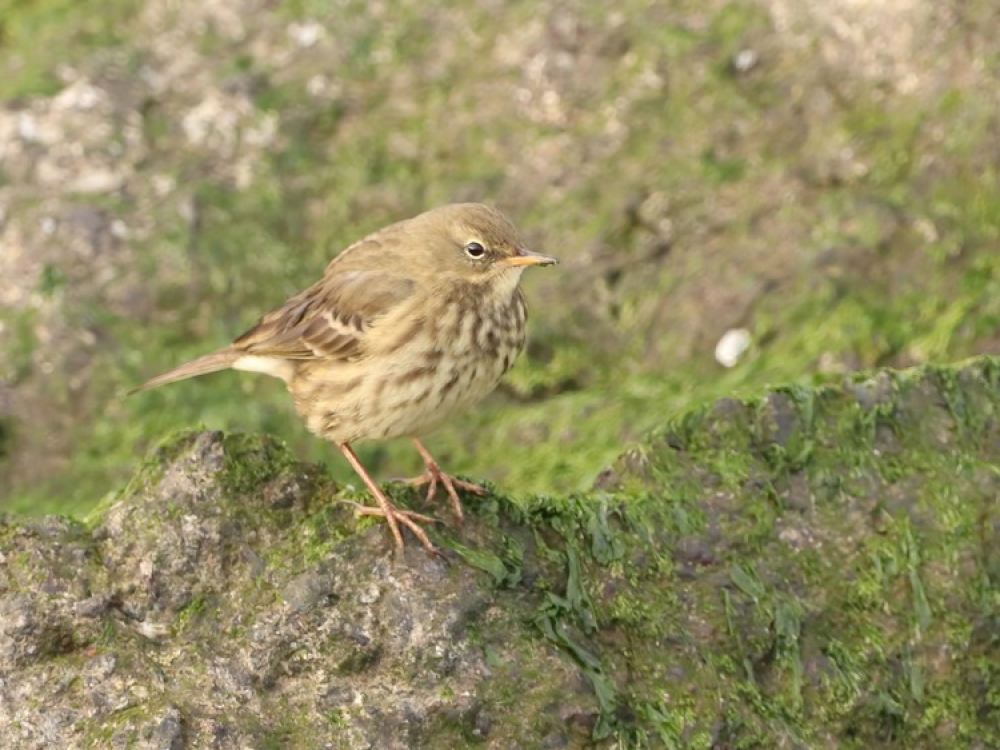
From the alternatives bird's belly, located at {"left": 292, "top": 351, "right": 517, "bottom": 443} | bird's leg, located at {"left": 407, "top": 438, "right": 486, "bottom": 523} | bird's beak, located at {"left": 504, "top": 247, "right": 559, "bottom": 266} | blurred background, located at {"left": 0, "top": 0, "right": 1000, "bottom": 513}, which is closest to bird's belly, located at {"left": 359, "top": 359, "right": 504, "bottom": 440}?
bird's belly, located at {"left": 292, "top": 351, "right": 517, "bottom": 443}

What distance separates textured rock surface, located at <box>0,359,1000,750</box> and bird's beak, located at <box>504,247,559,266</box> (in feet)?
2.97

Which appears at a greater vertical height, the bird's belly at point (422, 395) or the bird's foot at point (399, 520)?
the bird's belly at point (422, 395)

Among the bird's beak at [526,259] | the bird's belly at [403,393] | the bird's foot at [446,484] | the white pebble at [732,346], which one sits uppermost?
the bird's beak at [526,259]

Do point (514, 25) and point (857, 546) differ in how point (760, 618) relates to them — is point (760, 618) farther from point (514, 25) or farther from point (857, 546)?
point (514, 25)

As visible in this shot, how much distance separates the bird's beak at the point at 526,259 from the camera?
519 centimetres

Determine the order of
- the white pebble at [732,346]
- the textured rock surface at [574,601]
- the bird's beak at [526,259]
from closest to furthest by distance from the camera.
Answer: the textured rock surface at [574,601] < the bird's beak at [526,259] < the white pebble at [732,346]

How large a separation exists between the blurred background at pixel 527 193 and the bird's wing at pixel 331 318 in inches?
65.1

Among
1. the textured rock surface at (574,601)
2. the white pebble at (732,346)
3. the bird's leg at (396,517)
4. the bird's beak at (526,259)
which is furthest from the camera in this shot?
the white pebble at (732,346)

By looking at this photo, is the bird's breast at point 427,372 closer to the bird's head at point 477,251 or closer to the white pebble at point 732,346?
the bird's head at point 477,251

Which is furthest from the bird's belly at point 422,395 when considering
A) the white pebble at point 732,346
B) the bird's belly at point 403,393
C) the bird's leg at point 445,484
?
the white pebble at point 732,346

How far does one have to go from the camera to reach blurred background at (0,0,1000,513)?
756cm

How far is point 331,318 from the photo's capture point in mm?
5398

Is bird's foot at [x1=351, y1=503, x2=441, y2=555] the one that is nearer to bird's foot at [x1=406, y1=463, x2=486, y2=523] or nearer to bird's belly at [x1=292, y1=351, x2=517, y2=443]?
bird's foot at [x1=406, y1=463, x2=486, y2=523]

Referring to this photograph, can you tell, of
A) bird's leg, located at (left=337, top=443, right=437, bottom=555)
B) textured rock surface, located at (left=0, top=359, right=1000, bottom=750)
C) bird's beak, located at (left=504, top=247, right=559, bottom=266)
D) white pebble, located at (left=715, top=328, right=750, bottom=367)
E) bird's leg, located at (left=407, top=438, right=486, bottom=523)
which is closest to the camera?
textured rock surface, located at (left=0, top=359, right=1000, bottom=750)
